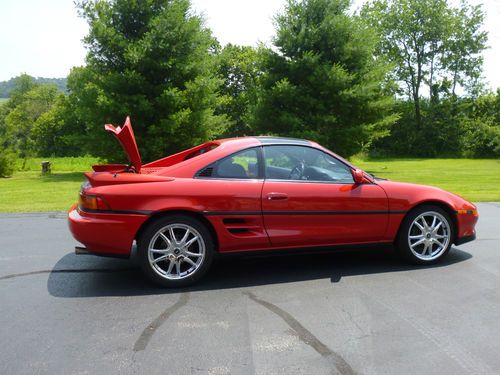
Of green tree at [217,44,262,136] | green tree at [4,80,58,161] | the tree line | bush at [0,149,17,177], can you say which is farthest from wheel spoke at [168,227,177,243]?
green tree at [4,80,58,161]

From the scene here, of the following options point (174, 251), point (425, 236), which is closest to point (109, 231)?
point (174, 251)

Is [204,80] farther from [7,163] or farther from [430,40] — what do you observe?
[430,40]

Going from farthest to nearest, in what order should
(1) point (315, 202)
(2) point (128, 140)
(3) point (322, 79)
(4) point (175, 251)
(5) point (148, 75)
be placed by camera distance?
(3) point (322, 79) → (5) point (148, 75) → (1) point (315, 202) → (2) point (128, 140) → (4) point (175, 251)

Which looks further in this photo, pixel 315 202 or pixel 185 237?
pixel 315 202

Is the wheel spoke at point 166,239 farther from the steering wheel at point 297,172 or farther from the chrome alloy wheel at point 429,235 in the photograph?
the chrome alloy wheel at point 429,235

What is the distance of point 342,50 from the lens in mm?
24422

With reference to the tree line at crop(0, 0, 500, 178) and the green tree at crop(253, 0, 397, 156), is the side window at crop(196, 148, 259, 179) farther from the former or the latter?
the green tree at crop(253, 0, 397, 156)

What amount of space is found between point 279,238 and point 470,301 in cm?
183

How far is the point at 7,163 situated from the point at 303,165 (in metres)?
19.5

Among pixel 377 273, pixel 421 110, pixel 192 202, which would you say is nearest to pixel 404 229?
pixel 377 273

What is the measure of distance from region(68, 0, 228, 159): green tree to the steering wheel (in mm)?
15902

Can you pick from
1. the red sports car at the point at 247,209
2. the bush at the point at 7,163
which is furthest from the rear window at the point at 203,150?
the bush at the point at 7,163

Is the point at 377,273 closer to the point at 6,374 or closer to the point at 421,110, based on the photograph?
the point at 6,374

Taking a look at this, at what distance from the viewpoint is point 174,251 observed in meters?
4.53
